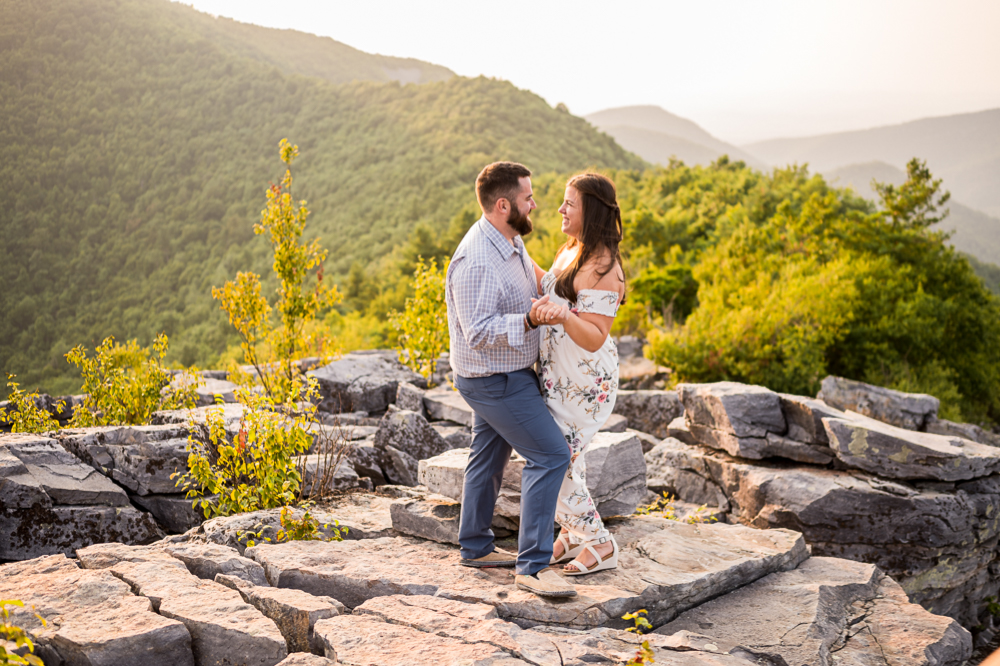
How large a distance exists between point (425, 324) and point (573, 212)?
6.45 meters

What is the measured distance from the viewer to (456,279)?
3705 millimetres

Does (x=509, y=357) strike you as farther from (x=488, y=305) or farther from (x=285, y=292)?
(x=285, y=292)

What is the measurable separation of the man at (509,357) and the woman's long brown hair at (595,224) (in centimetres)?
29

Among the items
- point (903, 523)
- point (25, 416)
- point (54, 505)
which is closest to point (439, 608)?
point (54, 505)

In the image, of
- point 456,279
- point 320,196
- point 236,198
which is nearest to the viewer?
point 456,279

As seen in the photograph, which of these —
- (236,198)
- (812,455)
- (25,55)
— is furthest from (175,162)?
(812,455)

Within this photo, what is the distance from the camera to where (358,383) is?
9.52 metres

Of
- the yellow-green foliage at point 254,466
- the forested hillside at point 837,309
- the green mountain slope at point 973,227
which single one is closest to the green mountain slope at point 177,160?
the yellow-green foliage at point 254,466

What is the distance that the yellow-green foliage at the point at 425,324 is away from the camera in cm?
1007

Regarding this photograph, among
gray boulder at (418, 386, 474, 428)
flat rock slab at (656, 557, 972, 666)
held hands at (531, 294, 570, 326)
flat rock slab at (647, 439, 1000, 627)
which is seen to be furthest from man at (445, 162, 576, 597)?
flat rock slab at (647, 439, 1000, 627)

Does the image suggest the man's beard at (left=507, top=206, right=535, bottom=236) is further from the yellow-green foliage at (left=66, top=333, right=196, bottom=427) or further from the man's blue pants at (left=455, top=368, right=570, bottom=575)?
the yellow-green foliage at (left=66, top=333, right=196, bottom=427)

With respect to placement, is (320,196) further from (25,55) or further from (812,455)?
(812,455)

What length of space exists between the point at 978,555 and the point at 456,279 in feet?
27.4

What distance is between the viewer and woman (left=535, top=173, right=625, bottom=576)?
372 cm
